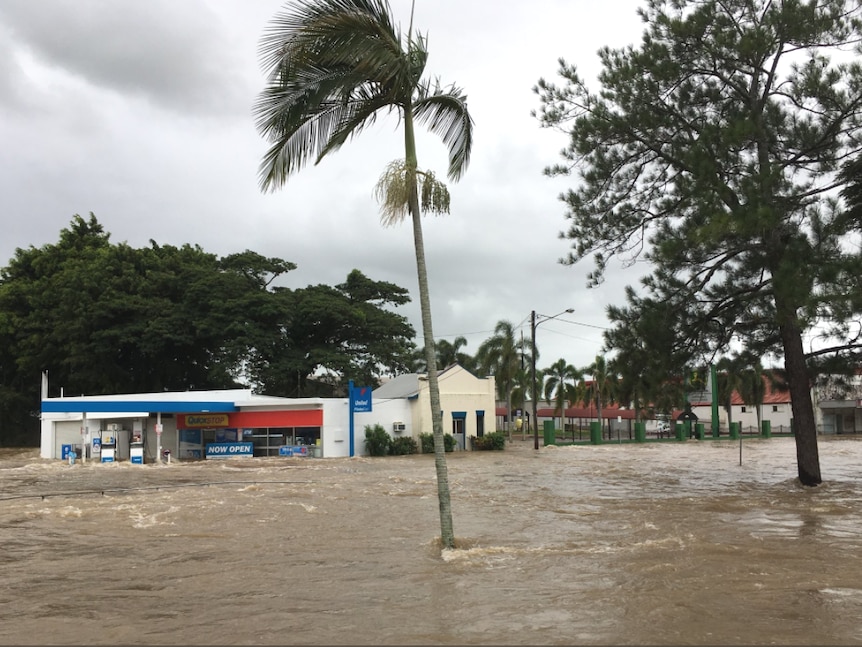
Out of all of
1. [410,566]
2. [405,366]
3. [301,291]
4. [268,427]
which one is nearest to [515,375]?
[405,366]

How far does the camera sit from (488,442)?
4612 cm

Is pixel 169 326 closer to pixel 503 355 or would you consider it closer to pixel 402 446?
pixel 402 446

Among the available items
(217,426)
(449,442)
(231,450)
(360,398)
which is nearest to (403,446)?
(449,442)

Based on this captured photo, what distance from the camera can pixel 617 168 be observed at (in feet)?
66.5

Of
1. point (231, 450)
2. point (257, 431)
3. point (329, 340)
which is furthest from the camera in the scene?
point (329, 340)

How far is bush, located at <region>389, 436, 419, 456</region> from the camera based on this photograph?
4234 cm

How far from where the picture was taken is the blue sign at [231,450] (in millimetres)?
39781

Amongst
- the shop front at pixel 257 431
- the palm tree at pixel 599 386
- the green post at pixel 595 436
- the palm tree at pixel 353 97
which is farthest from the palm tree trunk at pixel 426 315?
the palm tree at pixel 599 386

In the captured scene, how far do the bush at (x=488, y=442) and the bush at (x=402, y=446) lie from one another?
4383 millimetres

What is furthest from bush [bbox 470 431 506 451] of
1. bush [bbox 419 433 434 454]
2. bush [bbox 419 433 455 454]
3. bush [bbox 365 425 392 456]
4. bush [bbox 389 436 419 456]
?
bush [bbox 365 425 392 456]

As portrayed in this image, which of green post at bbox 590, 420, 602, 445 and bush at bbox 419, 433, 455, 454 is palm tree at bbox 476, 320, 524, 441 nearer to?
green post at bbox 590, 420, 602, 445

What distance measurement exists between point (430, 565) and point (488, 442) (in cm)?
3533

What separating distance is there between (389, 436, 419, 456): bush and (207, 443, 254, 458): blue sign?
7648 mm

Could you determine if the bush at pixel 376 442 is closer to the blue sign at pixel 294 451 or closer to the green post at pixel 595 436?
the blue sign at pixel 294 451
